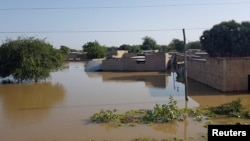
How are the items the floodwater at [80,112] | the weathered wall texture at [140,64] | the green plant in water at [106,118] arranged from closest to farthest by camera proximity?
the floodwater at [80,112]
the green plant in water at [106,118]
the weathered wall texture at [140,64]

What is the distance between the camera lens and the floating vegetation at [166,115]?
14.3 metres

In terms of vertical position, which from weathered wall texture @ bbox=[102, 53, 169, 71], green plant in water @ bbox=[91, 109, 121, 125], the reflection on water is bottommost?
the reflection on water

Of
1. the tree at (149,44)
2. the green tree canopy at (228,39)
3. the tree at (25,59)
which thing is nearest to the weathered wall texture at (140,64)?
the green tree canopy at (228,39)

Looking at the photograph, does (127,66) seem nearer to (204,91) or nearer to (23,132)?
(204,91)

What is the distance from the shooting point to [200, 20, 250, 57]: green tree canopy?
160 feet

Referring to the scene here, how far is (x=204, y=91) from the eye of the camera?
77.3 feet

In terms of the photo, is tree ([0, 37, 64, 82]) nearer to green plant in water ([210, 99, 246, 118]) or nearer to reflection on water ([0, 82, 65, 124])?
reflection on water ([0, 82, 65, 124])

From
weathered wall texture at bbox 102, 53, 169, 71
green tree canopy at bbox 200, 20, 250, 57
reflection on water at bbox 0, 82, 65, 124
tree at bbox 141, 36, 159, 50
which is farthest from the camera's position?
tree at bbox 141, 36, 159, 50

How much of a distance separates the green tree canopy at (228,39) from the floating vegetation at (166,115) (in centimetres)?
3560

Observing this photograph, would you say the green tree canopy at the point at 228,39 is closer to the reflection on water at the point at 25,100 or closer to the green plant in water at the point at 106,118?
the reflection on water at the point at 25,100

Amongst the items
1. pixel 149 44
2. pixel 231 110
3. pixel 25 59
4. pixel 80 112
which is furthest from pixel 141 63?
pixel 149 44

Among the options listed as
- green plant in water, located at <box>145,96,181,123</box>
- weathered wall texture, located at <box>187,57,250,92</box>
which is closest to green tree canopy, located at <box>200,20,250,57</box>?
weathered wall texture, located at <box>187,57,250,92</box>

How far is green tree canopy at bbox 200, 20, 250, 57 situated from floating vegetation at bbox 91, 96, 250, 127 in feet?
117

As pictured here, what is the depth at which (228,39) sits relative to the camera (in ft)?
163
